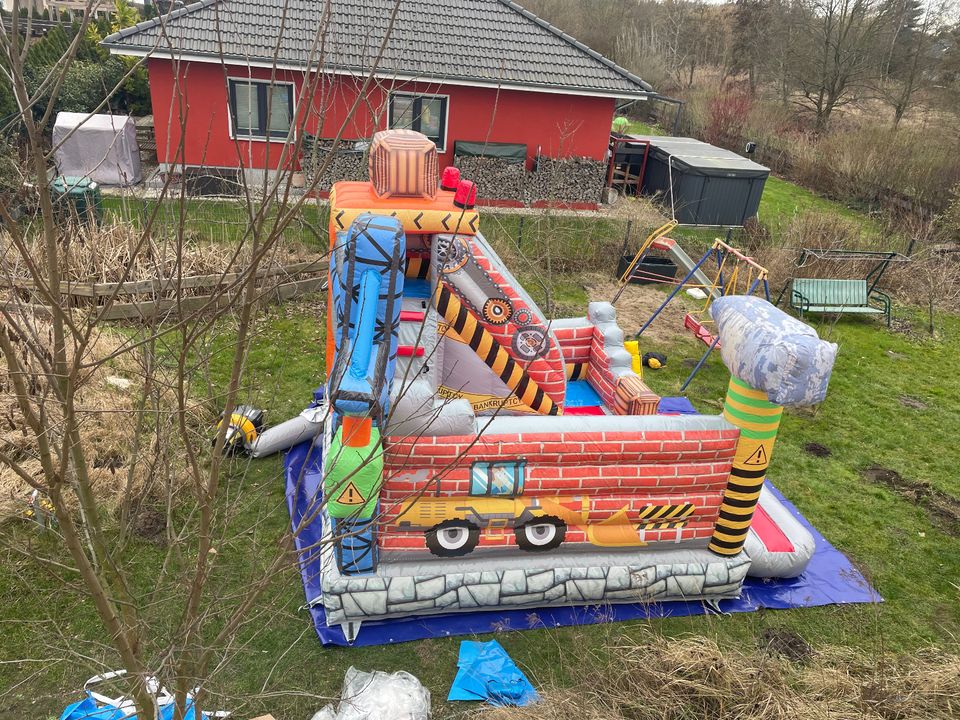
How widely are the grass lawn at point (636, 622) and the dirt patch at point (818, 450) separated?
0.07m

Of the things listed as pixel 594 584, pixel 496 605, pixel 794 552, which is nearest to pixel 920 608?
pixel 794 552

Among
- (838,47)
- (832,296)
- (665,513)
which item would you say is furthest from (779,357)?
(838,47)

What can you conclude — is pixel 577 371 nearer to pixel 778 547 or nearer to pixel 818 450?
pixel 778 547

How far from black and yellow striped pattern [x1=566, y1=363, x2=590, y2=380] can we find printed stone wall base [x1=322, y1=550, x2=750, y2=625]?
2532 mm

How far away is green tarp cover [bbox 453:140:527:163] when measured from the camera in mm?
15078

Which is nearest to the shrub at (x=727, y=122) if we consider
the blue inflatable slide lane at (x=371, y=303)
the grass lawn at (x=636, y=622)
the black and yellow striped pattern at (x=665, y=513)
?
the grass lawn at (x=636, y=622)

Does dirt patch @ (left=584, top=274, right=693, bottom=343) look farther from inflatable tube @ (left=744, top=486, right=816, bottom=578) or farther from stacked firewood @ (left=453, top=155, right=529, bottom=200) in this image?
inflatable tube @ (left=744, top=486, right=816, bottom=578)

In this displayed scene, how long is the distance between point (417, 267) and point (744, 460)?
2889 millimetres

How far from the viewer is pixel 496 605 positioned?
17.4 feet

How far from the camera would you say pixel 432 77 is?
45.9 ft

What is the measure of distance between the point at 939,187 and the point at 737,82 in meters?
18.7

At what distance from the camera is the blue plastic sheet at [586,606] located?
520 cm

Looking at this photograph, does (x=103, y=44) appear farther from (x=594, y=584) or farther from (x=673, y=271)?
(x=594, y=584)

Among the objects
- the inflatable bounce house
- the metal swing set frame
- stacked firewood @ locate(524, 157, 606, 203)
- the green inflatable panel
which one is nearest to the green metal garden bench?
the metal swing set frame
